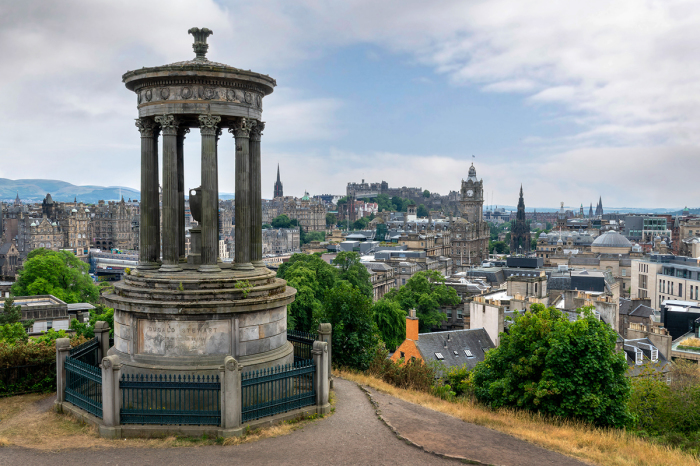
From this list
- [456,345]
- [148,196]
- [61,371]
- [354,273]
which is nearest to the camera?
[61,371]

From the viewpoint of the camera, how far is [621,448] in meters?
17.0

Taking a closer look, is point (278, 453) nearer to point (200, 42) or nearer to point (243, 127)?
point (243, 127)

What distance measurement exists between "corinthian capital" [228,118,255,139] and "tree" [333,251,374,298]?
60.4 meters

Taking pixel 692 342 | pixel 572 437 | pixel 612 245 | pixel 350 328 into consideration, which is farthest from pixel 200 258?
pixel 612 245

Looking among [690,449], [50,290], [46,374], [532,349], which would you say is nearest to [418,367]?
[532,349]

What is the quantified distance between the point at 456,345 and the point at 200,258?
106 feet

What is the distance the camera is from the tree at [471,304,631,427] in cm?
2117

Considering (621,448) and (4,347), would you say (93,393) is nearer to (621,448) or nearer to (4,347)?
(4,347)

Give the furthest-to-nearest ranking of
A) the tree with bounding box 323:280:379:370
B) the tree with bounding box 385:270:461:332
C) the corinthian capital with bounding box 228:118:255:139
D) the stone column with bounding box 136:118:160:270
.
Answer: the tree with bounding box 385:270:461:332
the tree with bounding box 323:280:379:370
the stone column with bounding box 136:118:160:270
the corinthian capital with bounding box 228:118:255:139

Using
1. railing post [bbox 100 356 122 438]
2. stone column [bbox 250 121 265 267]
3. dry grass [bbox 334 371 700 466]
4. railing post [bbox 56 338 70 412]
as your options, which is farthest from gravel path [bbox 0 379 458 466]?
stone column [bbox 250 121 265 267]

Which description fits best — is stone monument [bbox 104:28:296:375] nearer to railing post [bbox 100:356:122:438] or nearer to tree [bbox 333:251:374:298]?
railing post [bbox 100:356:122:438]

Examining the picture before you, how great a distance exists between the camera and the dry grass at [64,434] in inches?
645

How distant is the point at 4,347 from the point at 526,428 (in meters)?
19.5

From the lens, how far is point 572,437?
59.0ft
